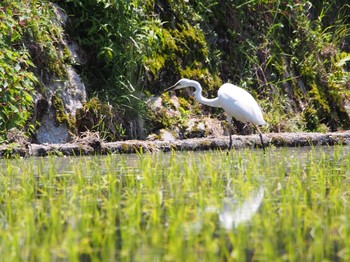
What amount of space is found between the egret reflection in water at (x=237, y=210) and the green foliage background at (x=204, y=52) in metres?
4.41

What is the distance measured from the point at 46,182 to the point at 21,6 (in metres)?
4.23

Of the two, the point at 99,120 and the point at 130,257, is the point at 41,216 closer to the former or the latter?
the point at 130,257

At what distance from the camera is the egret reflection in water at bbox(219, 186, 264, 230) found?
496 cm

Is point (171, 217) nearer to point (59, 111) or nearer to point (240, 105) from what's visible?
point (59, 111)

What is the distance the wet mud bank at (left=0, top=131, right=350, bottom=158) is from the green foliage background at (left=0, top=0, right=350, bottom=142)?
39 cm

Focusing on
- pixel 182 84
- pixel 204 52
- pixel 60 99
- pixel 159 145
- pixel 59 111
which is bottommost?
pixel 159 145

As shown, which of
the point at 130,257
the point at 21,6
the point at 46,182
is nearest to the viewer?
the point at 130,257

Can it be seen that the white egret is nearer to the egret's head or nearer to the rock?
the egret's head

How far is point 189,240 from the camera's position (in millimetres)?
4262

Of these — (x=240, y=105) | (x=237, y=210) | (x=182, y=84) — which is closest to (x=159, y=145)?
(x=240, y=105)

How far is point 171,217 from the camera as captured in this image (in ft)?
16.3

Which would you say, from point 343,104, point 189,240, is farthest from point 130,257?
point 343,104

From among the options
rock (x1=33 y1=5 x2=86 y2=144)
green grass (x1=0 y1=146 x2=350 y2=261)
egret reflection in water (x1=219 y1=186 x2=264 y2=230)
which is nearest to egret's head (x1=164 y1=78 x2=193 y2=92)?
rock (x1=33 y1=5 x2=86 y2=144)

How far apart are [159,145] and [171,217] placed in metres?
5.60
